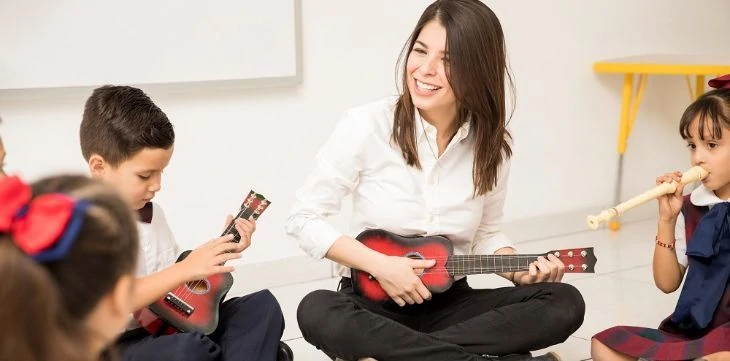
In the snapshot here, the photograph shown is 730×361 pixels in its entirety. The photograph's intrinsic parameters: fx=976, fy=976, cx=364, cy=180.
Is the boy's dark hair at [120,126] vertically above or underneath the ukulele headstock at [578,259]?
above

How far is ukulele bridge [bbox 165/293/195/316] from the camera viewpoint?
1.65 m

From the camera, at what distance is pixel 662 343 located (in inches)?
72.1

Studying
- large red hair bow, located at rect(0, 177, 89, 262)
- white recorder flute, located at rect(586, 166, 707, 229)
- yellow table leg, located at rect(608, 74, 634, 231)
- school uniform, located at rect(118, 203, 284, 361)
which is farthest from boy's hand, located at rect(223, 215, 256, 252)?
yellow table leg, located at rect(608, 74, 634, 231)

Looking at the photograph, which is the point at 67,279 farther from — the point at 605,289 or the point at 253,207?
the point at 605,289

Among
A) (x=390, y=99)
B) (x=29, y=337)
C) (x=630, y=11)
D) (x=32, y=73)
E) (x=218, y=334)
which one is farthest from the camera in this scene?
(x=630, y=11)

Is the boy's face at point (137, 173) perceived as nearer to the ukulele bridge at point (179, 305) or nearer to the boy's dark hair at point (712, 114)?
the ukulele bridge at point (179, 305)

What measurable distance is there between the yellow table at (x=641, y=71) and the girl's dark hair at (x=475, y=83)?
129 centimetres

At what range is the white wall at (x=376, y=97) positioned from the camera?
2434mm

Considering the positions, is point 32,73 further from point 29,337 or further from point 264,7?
point 29,337

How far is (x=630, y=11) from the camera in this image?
11.1ft

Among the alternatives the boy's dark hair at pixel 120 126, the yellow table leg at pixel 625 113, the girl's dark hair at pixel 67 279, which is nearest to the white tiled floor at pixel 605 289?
the yellow table leg at pixel 625 113

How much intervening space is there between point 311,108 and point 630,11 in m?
1.34

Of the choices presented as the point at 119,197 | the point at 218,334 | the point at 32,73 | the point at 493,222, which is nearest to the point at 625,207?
the point at 493,222

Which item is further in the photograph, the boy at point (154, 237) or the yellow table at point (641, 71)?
the yellow table at point (641, 71)
